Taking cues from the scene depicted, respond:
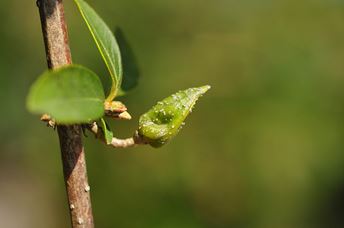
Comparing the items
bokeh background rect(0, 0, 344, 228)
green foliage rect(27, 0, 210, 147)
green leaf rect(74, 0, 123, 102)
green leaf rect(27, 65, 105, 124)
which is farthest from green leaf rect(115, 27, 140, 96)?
bokeh background rect(0, 0, 344, 228)

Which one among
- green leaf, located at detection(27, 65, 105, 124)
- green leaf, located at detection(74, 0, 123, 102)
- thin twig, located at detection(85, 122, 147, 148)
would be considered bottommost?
thin twig, located at detection(85, 122, 147, 148)

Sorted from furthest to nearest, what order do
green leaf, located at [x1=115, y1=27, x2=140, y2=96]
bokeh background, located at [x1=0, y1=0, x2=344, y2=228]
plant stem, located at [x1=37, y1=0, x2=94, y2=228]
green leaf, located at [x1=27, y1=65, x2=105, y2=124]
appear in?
bokeh background, located at [x1=0, y1=0, x2=344, y2=228] < green leaf, located at [x1=115, y1=27, x2=140, y2=96] < plant stem, located at [x1=37, y1=0, x2=94, y2=228] < green leaf, located at [x1=27, y1=65, x2=105, y2=124]

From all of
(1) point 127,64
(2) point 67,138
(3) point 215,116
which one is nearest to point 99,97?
(2) point 67,138

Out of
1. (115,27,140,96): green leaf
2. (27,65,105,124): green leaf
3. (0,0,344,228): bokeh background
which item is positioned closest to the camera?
(27,65,105,124): green leaf

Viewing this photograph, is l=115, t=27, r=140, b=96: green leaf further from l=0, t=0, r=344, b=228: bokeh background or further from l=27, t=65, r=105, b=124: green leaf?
l=0, t=0, r=344, b=228: bokeh background

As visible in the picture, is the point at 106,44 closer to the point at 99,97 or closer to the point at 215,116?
the point at 99,97

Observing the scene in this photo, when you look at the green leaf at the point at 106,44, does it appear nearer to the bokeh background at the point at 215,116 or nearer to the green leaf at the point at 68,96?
the green leaf at the point at 68,96

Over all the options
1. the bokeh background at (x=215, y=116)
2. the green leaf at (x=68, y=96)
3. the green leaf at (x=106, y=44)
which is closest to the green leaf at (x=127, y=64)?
the green leaf at (x=106, y=44)
